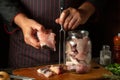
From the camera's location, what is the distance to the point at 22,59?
165cm

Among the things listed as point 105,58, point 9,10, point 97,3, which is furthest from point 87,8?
point 9,10

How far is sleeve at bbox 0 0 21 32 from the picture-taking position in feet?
5.14

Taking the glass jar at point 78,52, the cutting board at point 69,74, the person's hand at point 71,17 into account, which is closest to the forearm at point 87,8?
the person's hand at point 71,17

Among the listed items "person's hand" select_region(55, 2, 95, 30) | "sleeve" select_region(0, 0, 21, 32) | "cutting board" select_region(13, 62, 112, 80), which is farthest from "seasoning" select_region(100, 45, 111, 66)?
"sleeve" select_region(0, 0, 21, 32)

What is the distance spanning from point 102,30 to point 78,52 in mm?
666

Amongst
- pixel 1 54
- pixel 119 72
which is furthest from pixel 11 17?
pixel 119 72

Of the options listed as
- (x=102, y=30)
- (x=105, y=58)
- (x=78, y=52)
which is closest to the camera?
(x=78, y=52)

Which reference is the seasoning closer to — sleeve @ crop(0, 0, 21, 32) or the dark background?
the dark background

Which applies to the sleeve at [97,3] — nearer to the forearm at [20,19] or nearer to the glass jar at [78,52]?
the glass jar at [78,52]

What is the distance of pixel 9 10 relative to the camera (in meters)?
1.58

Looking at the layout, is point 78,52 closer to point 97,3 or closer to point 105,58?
point 105,58

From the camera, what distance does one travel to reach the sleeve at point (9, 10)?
1.57m

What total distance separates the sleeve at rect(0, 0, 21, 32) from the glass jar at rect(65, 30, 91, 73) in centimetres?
32

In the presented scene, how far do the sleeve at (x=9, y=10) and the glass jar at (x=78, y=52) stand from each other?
0.32m
